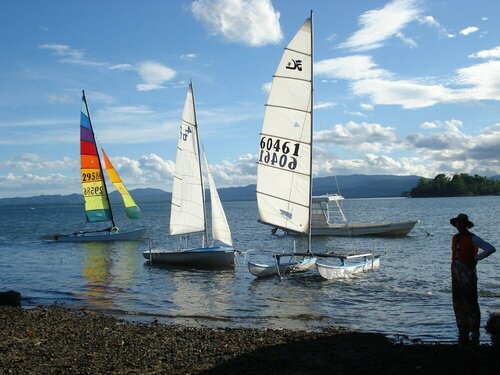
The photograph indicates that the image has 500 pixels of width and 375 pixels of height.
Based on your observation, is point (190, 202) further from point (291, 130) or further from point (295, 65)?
point (295, 65)

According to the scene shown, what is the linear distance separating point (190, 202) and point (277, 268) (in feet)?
22.4

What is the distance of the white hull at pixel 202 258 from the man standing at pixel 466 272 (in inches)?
629

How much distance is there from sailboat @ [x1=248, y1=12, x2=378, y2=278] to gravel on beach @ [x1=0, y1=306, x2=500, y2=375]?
9286 millimetres

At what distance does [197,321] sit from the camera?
588 inches

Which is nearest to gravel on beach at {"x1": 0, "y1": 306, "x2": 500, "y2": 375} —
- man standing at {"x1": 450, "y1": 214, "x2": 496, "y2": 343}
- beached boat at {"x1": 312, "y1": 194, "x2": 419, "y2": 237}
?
man standing at {"x1": 450, "y1": 214, "x2": 496, "y2": 343}

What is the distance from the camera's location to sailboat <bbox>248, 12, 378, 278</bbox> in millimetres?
21266

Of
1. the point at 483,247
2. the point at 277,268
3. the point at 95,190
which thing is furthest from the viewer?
the point at 95,190

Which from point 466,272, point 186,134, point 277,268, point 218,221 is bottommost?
point 277,268

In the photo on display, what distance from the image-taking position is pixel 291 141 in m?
21.5

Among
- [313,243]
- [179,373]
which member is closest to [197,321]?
[179,373]

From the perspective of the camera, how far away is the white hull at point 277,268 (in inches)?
880

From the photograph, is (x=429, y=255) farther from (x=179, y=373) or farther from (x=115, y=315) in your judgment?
(x=179, y=373)

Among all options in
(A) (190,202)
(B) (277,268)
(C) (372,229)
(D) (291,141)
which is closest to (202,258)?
(A) (190,202)

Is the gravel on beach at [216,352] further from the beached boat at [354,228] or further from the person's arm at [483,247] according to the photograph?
the beached boat at [354,228]
